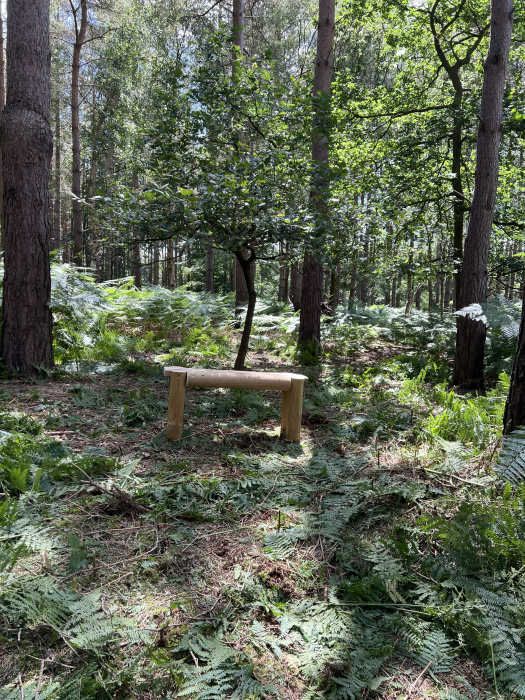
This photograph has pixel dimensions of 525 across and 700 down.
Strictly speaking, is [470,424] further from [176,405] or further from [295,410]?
[176,405]


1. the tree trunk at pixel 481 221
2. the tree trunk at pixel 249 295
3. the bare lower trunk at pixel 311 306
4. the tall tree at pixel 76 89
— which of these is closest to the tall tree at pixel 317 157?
the bare lower trunk at pixel 311 306

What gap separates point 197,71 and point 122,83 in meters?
11.6

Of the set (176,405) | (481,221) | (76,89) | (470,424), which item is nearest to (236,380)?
(176,405)

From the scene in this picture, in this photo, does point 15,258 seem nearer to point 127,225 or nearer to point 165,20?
point 127,225

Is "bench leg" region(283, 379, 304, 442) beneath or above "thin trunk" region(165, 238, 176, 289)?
beneath

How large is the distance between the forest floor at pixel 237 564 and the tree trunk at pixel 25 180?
3.76ft

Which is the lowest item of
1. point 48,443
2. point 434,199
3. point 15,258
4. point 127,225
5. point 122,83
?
→ point 48,443

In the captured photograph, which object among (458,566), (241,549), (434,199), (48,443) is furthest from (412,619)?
(434,199)

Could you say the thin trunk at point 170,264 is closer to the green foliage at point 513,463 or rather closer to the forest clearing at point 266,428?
the forest clearing at point 266,428

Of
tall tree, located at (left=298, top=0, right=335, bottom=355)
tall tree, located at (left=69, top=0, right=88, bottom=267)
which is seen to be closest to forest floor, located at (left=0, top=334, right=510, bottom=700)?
tall tree, located at (left=298, top=0, right=335, bottom=355)

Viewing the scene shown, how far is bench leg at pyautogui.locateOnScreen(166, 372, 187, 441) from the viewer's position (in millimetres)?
3566

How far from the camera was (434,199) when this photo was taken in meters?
8.11

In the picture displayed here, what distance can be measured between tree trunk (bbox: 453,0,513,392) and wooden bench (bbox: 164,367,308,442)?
300 cm

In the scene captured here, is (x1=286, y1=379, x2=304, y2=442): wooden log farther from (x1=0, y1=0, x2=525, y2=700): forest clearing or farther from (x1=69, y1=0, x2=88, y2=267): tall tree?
(x1=69, y1=0, x2=88, y2=267): tall tree
